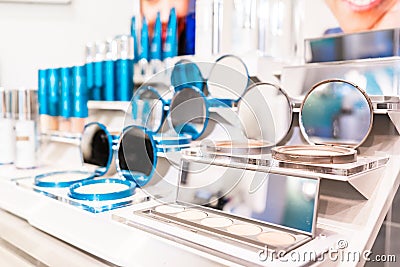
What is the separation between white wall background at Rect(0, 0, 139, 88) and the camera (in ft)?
4.75

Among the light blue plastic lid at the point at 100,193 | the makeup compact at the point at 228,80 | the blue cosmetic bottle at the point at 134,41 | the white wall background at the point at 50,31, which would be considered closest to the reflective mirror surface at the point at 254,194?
the light blue plastic lid at the point at 100,193

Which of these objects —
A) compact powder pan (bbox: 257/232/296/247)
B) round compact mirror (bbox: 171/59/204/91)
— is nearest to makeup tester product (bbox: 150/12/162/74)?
round compact mirror (bbox: 171/59/204/91)

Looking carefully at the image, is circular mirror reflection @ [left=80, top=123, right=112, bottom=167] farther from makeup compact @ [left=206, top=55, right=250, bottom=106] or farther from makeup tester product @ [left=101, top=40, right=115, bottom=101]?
makeup compact @ [left=206, top=55, right=250, bottom=106]

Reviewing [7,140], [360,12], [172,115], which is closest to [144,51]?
[172,115]

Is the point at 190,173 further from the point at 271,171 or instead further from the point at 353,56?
the point at 353,56

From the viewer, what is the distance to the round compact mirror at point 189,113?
3.06ft

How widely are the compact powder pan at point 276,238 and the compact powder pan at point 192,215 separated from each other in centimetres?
12

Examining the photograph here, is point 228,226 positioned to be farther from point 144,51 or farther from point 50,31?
point 50,31

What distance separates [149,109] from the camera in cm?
104

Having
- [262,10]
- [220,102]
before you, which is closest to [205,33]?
[262,10]

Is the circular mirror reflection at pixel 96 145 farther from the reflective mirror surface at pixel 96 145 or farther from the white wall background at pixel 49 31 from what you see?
the white wall background at pixel 49 31

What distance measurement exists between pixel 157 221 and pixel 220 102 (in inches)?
13.7

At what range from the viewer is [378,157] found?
2.15 feet

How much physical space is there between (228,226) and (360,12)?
56cm
